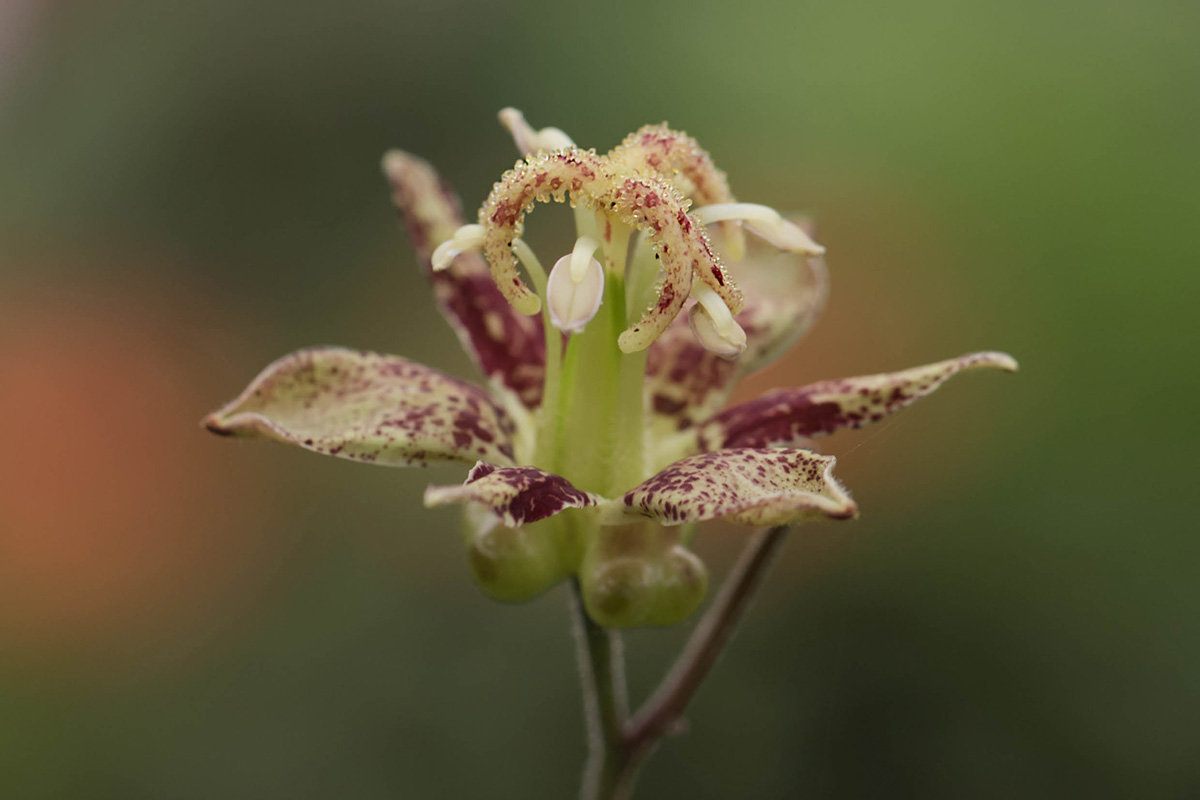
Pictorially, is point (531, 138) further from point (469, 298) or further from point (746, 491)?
point (746, 491)

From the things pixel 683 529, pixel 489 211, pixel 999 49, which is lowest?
pixel 683 529

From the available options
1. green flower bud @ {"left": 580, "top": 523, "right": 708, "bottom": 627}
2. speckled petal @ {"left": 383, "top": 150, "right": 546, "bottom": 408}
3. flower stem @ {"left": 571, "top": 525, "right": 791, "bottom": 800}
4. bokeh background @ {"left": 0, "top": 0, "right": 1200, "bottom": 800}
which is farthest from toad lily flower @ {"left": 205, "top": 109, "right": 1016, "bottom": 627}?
bokeh background @ {"left": 0, "top": 0, "right": 1200, "bottom": 800}

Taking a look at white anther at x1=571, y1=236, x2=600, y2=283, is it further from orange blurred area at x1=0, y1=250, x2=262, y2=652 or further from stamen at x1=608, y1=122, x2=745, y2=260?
orange blurred area at x1=0, y1=250, x2=262, y2=652

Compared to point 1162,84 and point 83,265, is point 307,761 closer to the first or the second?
point 83,265

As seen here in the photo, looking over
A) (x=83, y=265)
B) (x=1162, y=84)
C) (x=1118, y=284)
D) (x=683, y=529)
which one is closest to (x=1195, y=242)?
(x=1118, y=284)

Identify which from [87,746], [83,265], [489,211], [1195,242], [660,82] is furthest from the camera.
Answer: [660,82]

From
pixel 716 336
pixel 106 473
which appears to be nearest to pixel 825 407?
pixel 716 336

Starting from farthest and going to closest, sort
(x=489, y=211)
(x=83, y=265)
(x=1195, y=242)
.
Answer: (x=83, y=265) → (x=1195, y=242) → (x=489, y=211)
